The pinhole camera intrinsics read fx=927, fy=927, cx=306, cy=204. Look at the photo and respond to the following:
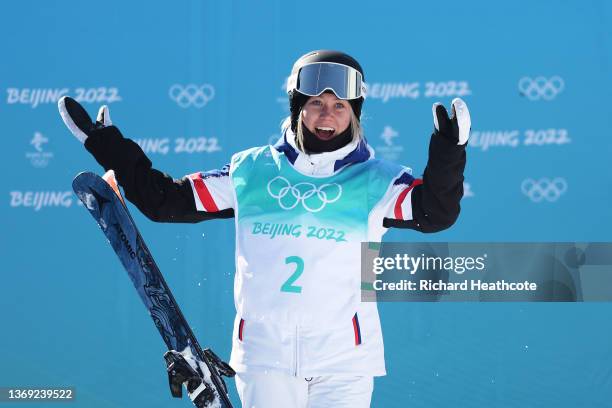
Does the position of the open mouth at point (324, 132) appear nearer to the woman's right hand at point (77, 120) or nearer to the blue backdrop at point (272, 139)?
the woman's right hand at point (77, 120)

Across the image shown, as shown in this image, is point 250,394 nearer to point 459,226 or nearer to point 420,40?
point 459,226

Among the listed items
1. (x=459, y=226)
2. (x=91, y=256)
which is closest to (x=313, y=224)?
(x=459, y=226)

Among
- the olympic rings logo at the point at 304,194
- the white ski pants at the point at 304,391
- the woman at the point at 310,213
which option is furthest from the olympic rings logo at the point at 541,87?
the white ski pants at the point at 304,391

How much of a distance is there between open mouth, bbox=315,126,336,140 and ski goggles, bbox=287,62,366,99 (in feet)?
0.35

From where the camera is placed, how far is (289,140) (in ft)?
9.41

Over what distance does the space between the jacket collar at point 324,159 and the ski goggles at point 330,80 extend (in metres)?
0.16

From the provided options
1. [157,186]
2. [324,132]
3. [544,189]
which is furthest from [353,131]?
[544,189]

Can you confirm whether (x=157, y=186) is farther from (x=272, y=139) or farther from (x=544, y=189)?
(x=544, y=189)

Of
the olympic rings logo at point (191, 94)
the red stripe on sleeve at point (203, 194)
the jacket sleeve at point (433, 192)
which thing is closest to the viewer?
the jacket sleeve at point (433, 192)

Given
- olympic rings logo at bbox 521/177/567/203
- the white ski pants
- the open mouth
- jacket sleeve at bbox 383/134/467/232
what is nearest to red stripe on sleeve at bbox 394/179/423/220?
jacket sleeve at bbox 383/134/467/232

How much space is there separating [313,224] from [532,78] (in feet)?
7.30

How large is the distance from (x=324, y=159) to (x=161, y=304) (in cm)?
71

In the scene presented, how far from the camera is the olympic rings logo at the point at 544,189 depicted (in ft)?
14.9

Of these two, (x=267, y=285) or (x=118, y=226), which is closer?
(x=267, y=285)
